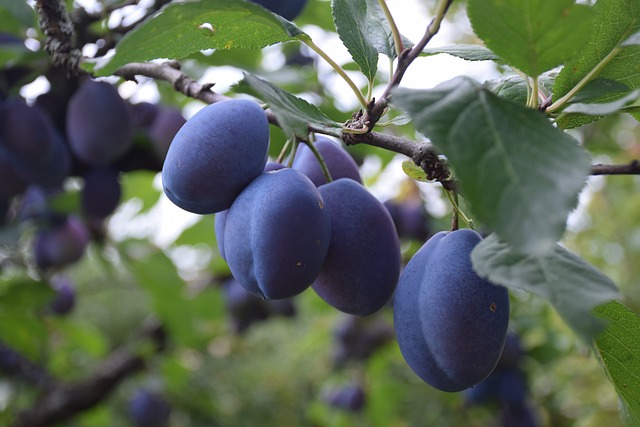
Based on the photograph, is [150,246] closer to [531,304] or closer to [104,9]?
[104,9]

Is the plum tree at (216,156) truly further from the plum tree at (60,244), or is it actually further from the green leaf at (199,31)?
the plum tree at (60,244)

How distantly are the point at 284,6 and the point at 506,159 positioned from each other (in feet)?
1.44

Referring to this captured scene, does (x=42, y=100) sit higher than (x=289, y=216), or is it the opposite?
(x=289, y=216)

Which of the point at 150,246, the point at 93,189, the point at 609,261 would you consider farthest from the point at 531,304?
the point at 93,189

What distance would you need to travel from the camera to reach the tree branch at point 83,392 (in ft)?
4.35

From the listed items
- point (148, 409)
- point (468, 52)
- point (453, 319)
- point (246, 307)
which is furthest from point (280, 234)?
point (148, 409)

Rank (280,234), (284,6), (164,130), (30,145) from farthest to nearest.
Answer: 1. (164,130)
2. (30,145)
3. (284,6)
4. (280,234)

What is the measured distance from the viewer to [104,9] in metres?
0.79

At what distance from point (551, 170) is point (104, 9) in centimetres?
66

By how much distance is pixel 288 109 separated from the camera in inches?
16.1

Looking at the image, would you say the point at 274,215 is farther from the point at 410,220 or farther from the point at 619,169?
the point at 410,220

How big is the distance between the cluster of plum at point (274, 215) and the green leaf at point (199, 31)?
0.05 meters

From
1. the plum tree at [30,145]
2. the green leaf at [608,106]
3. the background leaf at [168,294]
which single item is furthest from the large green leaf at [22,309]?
the green leaf at [608,106]

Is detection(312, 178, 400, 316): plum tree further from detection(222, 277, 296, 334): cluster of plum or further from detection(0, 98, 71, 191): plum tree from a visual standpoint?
detection(222, 277, 296, 334): cluster of plum
